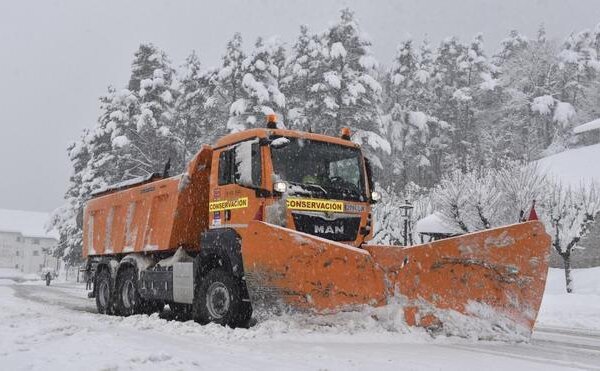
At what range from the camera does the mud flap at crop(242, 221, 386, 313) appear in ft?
24.6

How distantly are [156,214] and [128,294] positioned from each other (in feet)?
6.94

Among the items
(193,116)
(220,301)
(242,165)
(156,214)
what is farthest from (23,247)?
(242,165)

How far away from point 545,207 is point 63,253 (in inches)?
1282

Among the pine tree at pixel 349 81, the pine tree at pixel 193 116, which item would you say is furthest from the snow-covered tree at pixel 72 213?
the pine tree at pixel 349 81

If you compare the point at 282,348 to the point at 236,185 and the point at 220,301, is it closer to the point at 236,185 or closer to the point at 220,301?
the point at 220,301

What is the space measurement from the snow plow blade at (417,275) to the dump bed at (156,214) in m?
2.63

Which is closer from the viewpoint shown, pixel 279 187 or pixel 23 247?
pixel 279 187

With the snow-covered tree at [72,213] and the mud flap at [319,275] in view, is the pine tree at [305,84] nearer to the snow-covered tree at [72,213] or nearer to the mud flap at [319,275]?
the snow-covered tree at [72,213]

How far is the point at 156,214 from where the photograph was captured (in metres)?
11.4

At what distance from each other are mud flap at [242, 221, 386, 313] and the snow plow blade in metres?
0.01

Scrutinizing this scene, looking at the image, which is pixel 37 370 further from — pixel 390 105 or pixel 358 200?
pixel 390 105

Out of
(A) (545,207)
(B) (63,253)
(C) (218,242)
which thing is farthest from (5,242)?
(C) (218,242)

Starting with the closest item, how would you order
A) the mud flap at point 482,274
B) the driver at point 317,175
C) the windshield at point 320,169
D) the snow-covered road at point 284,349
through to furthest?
1. the snow-covered road at point 284,349
2. the mud flap at point 482,274
3. the windshield at point 320,169
4. the driver at point 317,175

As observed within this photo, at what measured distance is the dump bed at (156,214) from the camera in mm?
10398
